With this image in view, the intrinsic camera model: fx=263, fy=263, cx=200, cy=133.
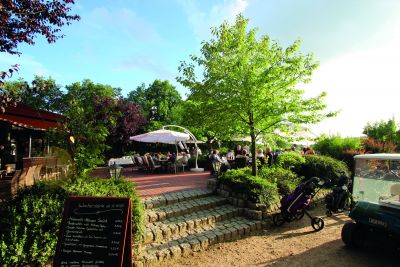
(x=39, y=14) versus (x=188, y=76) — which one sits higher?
(x=39, y=14)

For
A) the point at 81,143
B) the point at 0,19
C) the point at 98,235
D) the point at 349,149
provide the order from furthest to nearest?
the point at 349,149, the point at 81,143, the point at 0,19, the point at 98,235

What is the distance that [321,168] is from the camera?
10.6 metres

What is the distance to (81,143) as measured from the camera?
229 inches

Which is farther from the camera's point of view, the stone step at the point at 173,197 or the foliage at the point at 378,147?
the foliage at the point at 378,147

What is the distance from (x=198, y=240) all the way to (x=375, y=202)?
3604 millimetres

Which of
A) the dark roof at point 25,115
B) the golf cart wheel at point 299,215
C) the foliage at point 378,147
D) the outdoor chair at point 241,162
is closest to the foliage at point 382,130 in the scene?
the foliage at point 378,147

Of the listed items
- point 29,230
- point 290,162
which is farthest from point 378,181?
point 29,230

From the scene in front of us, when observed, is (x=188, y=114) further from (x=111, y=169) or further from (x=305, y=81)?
(x=305, y=81)

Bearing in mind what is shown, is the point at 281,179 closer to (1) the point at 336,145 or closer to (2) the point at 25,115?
(1) the point at 336,145

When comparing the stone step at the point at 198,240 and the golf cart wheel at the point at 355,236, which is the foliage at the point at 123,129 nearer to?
the stone step at the point at 198,240

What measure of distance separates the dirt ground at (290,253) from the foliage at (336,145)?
341 inches

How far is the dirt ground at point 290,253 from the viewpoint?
15.6 feet

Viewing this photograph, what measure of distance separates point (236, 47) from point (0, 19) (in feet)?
20.2

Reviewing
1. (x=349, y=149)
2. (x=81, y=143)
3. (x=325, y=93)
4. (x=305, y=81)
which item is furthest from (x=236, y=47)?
(x=349, y=149)
